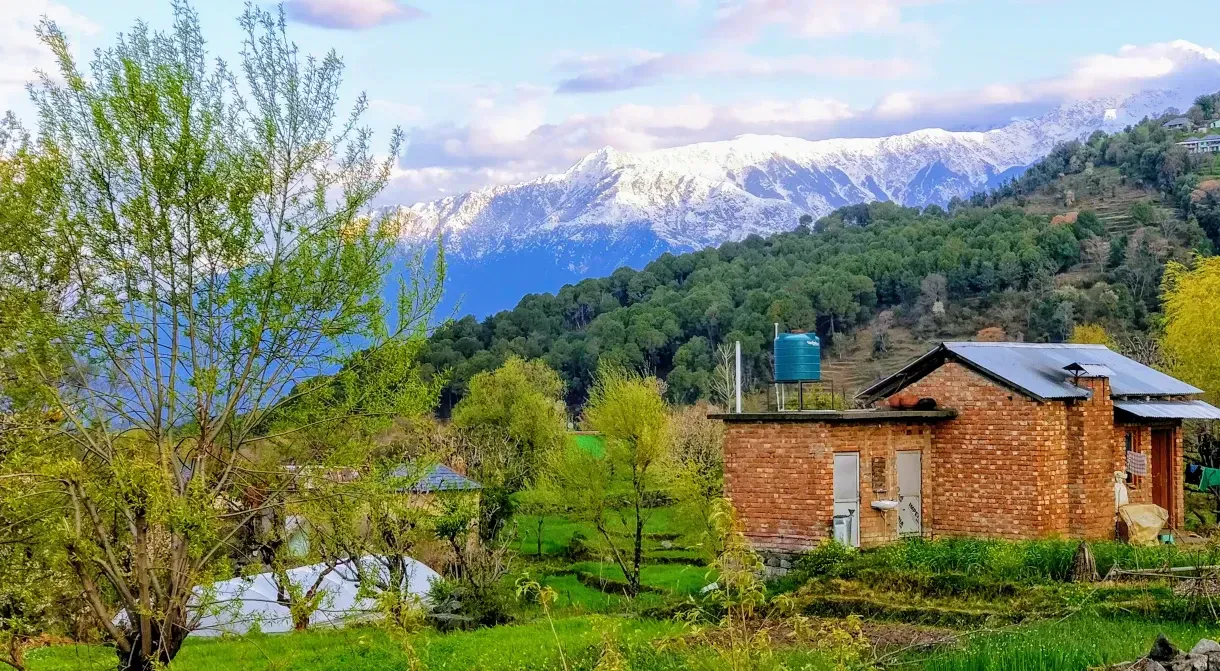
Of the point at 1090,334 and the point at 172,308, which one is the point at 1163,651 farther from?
the point at 1090,334

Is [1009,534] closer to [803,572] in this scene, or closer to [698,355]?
[803,572]

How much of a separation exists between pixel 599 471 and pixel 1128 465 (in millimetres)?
16872

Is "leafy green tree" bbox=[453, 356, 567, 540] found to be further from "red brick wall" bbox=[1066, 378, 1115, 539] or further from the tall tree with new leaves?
the tall tree with new leaves

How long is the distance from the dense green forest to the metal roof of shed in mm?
42028

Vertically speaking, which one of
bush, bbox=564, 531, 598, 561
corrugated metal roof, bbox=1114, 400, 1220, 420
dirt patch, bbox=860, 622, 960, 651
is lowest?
bush, bbox=564, 531, 598, 561

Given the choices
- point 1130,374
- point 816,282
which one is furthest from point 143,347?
point 816,282

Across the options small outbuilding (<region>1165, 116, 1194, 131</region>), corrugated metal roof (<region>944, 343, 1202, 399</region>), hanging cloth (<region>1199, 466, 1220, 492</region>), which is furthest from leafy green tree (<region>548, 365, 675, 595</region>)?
small outbuilding (<region>1165, 116, 1194, 131</region>)

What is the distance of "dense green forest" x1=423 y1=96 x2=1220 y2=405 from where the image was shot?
238ft

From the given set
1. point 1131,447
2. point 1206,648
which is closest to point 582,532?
point 1131,447

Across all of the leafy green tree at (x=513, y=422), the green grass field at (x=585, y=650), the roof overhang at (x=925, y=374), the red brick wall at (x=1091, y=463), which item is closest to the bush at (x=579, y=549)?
the leafy green tree at (x=513, y=422)

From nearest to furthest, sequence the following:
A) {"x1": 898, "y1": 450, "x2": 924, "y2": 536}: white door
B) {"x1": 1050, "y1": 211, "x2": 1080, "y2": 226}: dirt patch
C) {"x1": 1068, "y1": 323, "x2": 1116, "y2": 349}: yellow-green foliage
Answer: {"x1": 898, "y1": 450, "x2": 924, "y2": 536}: white door < {"x1": 1068, "y1": 323, "x2": 1116, "y2": 349}: yellow-green foliage < {"x1": 1050, "y1": 211, "x2": 1080, "y2": 226}: dirt patch

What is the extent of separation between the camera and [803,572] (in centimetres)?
1788

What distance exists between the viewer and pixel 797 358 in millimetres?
20375

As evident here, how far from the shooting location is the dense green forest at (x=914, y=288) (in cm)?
7262
